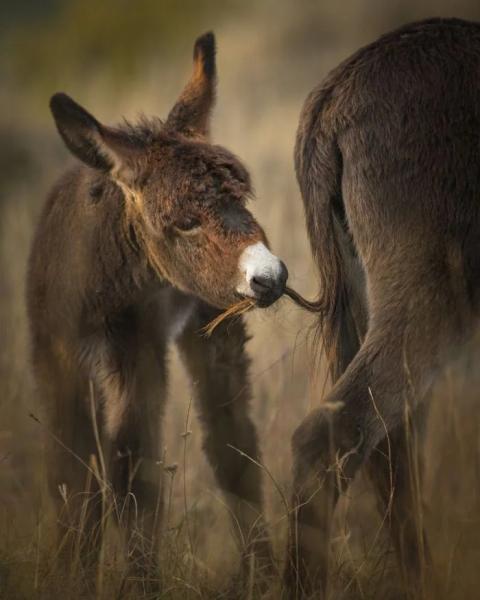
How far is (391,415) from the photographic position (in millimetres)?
3176

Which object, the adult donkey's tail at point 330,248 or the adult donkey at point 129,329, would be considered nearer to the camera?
the adult donkey's tail at point 330,248

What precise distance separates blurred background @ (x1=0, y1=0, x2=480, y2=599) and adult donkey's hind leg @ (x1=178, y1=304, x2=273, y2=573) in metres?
0.18

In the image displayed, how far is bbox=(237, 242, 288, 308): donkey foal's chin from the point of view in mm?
3604

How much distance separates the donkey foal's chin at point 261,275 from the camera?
3.60 meters

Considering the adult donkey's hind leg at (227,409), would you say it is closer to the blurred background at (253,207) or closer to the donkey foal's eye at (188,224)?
the blurred background at (253,207)

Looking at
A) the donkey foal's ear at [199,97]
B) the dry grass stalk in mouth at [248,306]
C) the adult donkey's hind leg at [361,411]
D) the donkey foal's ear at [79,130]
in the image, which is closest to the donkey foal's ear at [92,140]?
the donkey foal's ear at [79,130]

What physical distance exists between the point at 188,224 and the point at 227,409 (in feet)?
3.37

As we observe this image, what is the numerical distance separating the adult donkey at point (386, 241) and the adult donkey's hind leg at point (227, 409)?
38.4 inches

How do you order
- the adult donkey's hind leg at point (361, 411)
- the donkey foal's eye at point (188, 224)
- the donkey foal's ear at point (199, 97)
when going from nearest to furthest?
the adult donkey's hind leg at point (361, 411) → the donkey foal's eye at point (188, 224) → the donkey foal's ear at point (199, 97)

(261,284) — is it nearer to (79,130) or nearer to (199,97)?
(79,130)

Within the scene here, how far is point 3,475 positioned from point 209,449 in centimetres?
166

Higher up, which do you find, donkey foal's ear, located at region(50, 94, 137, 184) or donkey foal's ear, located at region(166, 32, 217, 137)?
donkey foal's ear, located at region(166, 32, 217, 137)

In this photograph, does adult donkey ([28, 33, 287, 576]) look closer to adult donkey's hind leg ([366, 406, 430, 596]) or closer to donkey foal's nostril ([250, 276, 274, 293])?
donkey foal's nostril ([250, 276, 274, 293])

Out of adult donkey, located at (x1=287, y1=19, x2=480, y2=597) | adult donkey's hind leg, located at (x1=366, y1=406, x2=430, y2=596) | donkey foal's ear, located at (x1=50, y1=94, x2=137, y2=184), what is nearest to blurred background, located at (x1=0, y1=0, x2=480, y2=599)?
adult donkey's hind leg, located at (x1=366, y1=406, x2=430, y2=596)
